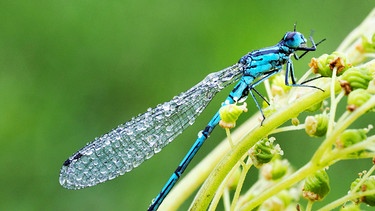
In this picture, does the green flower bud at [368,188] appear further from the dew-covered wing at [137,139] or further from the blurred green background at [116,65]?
the blurred green background at [116,65]

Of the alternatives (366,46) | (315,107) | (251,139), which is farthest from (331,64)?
(366,46)

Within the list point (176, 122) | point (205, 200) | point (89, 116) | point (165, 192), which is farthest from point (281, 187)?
point (89, 116)

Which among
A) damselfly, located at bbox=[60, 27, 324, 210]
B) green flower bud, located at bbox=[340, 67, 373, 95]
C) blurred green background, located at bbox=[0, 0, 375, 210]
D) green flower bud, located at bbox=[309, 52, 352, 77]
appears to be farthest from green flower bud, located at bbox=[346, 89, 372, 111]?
blurred green background, located at bbox=[0, 0, 375, 210]

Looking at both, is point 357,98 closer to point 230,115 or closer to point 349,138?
point 349,138

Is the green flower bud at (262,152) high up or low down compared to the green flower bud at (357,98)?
up

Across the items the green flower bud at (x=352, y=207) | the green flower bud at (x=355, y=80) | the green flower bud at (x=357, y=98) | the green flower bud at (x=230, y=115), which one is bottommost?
the green flower bud at (x=352, y=207)

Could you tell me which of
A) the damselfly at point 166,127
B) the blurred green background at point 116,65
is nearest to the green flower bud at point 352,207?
the damselfly at point 166,127
